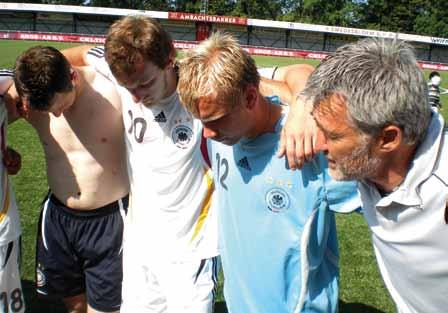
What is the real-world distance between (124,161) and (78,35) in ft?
110

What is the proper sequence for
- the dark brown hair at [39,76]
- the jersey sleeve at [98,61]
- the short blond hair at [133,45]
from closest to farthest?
the short blond hair at [133,45]
the dark brown hair at [39,76]
the jersey sleeve at [98,61]

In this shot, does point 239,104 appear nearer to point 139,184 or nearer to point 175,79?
point 175,79

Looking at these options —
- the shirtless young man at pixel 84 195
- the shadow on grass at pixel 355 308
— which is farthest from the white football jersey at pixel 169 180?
the shadow on grass at pixel 355 308

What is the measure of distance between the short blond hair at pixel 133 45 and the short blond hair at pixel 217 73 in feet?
1.78

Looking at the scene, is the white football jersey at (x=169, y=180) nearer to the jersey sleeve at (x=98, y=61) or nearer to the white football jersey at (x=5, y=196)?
the jersey sleeve at (x=98, y=61)

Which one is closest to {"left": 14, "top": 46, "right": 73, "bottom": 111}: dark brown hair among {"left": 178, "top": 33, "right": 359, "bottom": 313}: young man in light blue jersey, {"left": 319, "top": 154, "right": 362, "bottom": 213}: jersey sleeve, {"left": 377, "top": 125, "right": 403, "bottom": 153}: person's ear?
{"left": 178, "top": 33, "right": 359, "bottom": 313}: young man in light blue jersey

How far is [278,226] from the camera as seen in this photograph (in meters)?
1.99

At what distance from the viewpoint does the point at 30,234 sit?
5.42 metres

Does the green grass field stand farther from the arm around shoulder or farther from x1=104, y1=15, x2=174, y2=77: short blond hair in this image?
x1=104, y1=15, x2=174, y2=77: short blond hair

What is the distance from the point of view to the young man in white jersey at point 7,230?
2803 mm

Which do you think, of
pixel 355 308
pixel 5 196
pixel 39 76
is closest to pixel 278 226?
pixel 39 76

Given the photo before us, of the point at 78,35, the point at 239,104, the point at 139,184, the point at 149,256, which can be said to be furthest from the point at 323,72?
the point at 78,35

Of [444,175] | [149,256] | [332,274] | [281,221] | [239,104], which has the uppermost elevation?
[239,104]

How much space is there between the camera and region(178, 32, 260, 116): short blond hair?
1.86 m
